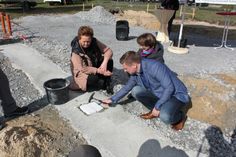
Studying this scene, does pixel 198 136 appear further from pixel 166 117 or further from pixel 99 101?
pixel 99 101

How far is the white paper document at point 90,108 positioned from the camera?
14.0ft

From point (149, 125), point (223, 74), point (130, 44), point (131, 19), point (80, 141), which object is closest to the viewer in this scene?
point (80, 141)

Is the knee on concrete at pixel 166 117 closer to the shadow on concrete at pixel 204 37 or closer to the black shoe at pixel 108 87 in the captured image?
the black shoe at pixel 108 87

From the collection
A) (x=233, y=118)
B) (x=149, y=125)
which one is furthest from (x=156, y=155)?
(x=233, y=118)

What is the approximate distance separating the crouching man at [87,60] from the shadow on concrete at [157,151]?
1.63 metres

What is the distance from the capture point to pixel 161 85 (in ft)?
12.2

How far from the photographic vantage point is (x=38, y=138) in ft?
10.8

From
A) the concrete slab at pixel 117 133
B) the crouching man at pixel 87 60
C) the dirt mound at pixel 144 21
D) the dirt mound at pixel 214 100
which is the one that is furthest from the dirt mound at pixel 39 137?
the dirt mound at pixel 144 21

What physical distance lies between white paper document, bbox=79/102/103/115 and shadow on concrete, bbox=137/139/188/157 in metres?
1.13

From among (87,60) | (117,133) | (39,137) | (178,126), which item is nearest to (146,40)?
(87,60)

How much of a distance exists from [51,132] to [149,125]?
1464 mm

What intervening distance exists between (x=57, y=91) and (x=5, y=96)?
2.71 feet

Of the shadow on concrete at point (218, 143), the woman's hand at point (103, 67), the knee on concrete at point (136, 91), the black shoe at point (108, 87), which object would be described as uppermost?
the woman's hand at point (103, 67)

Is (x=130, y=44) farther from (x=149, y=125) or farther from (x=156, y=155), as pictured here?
(x=156, y=155)
